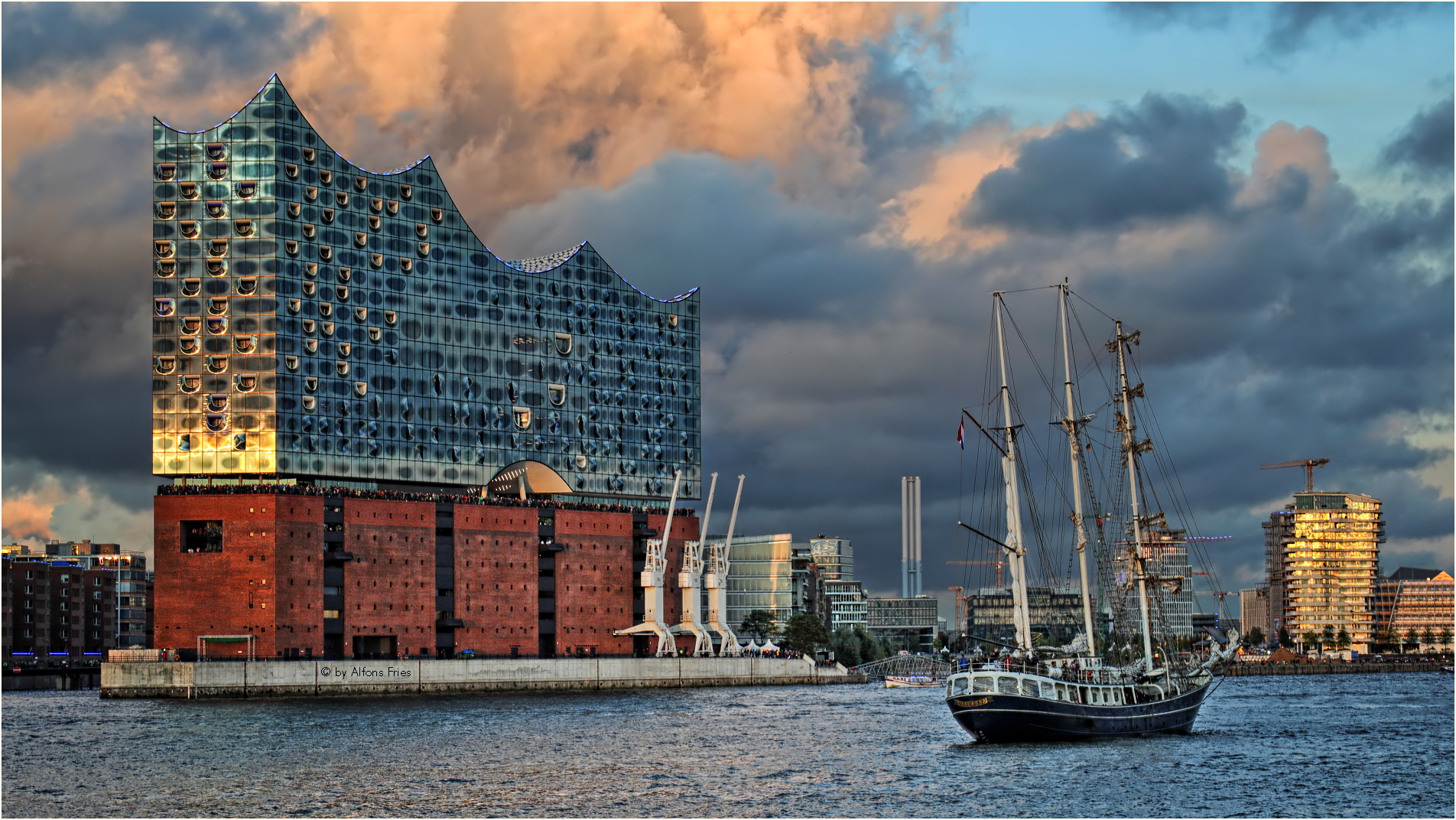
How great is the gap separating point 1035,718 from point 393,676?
90726 millimetres

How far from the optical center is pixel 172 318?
562 ft

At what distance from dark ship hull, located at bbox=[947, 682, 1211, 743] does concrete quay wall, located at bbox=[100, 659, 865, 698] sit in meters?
83.9

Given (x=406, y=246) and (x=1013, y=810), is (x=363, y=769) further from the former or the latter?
(x=406, y=246)

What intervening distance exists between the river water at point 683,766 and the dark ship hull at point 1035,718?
0.97 metres

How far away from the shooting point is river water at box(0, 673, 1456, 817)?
74.9m

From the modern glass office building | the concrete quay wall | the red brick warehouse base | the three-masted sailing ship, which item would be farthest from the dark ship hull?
the modern glass office building

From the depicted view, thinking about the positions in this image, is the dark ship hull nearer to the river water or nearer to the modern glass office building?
the river water

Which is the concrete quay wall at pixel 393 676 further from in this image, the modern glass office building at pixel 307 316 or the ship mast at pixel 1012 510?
the ship mast at pixel 1012 510

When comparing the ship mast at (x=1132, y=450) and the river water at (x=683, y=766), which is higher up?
the ship mast at (x=1132, y=450)

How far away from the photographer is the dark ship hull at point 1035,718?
94812 mm

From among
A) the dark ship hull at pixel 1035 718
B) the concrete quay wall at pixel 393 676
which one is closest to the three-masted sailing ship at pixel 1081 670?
the dark ship hull at pixel 1035 718

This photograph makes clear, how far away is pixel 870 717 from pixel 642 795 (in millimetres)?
56881

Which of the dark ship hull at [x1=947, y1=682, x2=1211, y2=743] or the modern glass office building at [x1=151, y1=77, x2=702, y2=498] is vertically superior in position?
the modern glass office building at [x1=151, y1=77, x2=702, y2=498]

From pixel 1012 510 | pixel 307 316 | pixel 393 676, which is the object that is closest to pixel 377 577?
pixel 393 676
